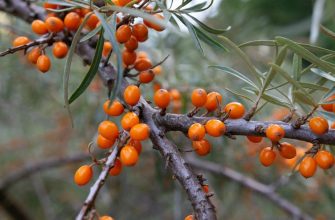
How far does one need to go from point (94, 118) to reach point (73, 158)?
0.46 m

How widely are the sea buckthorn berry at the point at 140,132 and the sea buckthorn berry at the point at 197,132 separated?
0.06 m

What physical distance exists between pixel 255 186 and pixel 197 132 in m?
1.12

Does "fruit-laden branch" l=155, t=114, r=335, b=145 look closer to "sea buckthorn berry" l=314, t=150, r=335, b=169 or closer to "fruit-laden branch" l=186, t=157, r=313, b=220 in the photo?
"sea buckthorn berry" l=314, t=150, r=335, b=169

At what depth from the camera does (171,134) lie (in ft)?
3.26

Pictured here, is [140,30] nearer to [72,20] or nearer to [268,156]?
[72,20]

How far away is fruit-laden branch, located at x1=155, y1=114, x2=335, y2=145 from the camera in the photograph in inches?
21.2

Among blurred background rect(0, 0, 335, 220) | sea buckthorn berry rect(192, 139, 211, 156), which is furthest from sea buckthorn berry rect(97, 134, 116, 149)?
blurred background rect(0, 0, 335, 220)

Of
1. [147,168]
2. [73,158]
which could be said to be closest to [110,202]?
[147,168]

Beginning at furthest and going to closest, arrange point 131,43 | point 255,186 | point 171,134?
1. point 255,186
2. point 171,134
3. point 131,43

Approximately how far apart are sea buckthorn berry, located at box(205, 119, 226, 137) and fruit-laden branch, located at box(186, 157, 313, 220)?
0.97 meters

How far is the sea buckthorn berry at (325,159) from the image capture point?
56 centimetres

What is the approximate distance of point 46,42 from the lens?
679mm

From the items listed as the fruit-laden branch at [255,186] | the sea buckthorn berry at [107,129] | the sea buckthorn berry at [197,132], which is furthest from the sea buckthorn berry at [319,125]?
the fruit-laden branch at [255,186]

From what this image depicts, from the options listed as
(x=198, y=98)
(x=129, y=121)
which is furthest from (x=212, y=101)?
(x=129, y=121)
